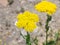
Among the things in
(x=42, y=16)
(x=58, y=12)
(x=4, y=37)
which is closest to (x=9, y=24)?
(x=4, y=37)

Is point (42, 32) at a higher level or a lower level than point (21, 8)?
lower

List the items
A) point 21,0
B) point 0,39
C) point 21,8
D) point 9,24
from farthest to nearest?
point 21,0, point 21,8, point 9,24, point 0,39

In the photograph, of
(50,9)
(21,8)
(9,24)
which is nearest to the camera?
(50,9)

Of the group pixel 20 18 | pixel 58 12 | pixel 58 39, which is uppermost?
pixel 20 18

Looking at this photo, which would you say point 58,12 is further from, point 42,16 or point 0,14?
point 0,14

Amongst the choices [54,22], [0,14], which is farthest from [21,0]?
[54,22]

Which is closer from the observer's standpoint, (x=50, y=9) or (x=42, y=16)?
(x=50, y=9)

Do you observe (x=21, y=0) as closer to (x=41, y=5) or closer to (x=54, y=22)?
(x=54, y=22)

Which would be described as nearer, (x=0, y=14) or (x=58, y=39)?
(x=58, y=39)

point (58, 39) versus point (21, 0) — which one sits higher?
point (21, 0)
